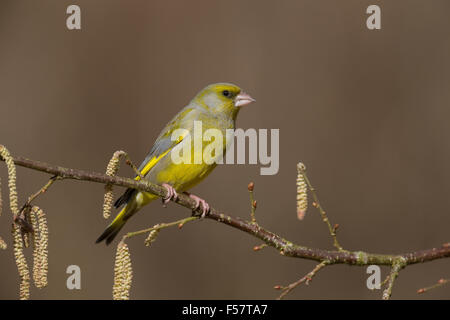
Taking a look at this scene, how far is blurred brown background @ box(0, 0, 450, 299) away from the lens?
6180 mm

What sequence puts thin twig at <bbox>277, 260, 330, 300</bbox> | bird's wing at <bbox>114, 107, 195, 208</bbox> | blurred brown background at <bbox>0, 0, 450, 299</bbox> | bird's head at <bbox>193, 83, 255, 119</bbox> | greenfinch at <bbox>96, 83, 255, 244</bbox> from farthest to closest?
1. blurred brown background at <bbox>0, 0, 450, 299</bbox>
2. bird's head at <bbox>193, 83, 255, 119</bbox>
3. bird's wing at <bbox>114, 107, 195, 208</bbox>
4. greenfinch at <bbox>96, 83, 255, 244</bbox>
5. thin twig at <bbox>277, 260, 330, 300</bbox>

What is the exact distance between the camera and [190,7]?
23.1 feet

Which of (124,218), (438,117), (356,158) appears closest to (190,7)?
(356,158)

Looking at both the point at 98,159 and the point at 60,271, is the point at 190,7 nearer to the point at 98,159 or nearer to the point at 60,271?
the point at 98,159

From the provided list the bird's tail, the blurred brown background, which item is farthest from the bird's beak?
the blurred brown background

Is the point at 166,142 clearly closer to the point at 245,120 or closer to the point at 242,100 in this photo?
the point at 242,100

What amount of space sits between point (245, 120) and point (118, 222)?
2.55 metres

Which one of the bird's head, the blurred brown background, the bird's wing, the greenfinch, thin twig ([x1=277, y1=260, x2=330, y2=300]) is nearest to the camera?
thin twig ([x1=277, y1=260, x2=330, y2=300])

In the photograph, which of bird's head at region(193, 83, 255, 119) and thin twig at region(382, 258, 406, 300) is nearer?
thin twig at region(382, 258, 406, 300)

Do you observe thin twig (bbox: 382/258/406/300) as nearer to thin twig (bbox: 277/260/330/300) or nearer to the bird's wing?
thin twig (bbox: 277/260/330/300)

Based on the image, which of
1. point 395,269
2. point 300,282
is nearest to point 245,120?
point 395,269

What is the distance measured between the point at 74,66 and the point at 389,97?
336 cm

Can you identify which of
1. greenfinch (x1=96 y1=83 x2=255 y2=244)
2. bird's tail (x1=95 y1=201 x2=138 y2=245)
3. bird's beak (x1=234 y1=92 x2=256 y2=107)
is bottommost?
bird's tail (x1=95 y1=201 x2=138 y2=245)

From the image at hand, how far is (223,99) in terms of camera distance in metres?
4.54
